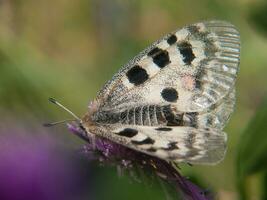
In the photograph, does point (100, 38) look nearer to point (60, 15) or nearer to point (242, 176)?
point (60, 15)

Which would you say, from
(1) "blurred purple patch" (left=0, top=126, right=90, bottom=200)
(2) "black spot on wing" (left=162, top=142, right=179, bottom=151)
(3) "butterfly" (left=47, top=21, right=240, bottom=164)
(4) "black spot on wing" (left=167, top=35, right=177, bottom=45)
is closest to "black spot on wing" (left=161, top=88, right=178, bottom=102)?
(3) "butterfly" (left=47, top=21, right=240, bottom=164)

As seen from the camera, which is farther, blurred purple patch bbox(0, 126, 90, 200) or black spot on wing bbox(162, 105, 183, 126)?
black spot on wing bbox(162, 105, 183, 126)

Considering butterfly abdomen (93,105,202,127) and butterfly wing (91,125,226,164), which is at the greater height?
butterfly abdomen (93,105,202,127)

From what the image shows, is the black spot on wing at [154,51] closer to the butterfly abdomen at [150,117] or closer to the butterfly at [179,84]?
the butterfly at [179,84]

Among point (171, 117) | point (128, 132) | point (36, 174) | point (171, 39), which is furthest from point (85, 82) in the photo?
point (36, 174)

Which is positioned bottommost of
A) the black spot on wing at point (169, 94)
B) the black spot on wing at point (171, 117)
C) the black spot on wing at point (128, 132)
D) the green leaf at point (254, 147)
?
the green leaf at point (254, 147)

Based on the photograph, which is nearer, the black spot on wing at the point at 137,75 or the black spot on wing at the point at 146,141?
the black spot on wing at the point at 146,141

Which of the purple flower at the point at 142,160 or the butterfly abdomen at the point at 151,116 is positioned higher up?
the butterfly abdomen at the point at 151,116

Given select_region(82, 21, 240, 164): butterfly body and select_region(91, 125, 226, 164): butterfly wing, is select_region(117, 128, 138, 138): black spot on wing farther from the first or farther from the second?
select_region(82, 21, 240, 164): butterfly body

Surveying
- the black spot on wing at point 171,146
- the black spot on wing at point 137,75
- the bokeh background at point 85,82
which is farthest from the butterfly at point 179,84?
the black spot on wing at point 171,146

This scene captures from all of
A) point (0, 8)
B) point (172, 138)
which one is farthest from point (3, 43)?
point (172, 138)
